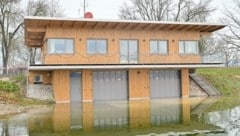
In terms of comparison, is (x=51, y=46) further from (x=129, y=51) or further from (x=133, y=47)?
(x=133, y=47)

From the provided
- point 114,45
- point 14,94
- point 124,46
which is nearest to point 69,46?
point 114,45

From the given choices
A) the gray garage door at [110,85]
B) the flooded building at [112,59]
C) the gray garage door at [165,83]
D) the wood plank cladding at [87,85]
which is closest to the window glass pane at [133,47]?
the flooded building at [112,59]

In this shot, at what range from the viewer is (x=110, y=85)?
107 ft

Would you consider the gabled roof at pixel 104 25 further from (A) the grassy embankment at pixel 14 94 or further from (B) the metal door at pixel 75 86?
(A) the grassy embankment at pixel 14 94

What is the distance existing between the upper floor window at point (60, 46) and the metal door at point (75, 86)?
2050 mm

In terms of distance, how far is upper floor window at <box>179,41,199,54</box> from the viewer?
3416 centimetres

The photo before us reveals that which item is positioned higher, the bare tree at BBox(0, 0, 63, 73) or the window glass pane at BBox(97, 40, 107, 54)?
the bare tree at BBox(0, 0, 63, 73)

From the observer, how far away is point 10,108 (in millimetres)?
25375

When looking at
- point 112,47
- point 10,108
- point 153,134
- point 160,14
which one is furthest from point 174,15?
point 153,134

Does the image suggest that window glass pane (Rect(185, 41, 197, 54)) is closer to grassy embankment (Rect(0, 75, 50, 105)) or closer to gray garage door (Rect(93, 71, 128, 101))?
gray garage door (Rect(93, 71, 128, 101))

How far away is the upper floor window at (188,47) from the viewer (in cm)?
3416

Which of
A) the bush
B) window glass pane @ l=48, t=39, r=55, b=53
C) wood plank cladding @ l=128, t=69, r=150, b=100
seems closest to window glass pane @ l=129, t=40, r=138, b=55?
wood plank cladding @ l=128, t=69, r=150, b=100

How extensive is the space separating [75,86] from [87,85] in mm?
962

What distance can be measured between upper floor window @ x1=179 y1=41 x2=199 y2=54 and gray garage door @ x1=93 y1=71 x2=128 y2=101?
5.46 meters
